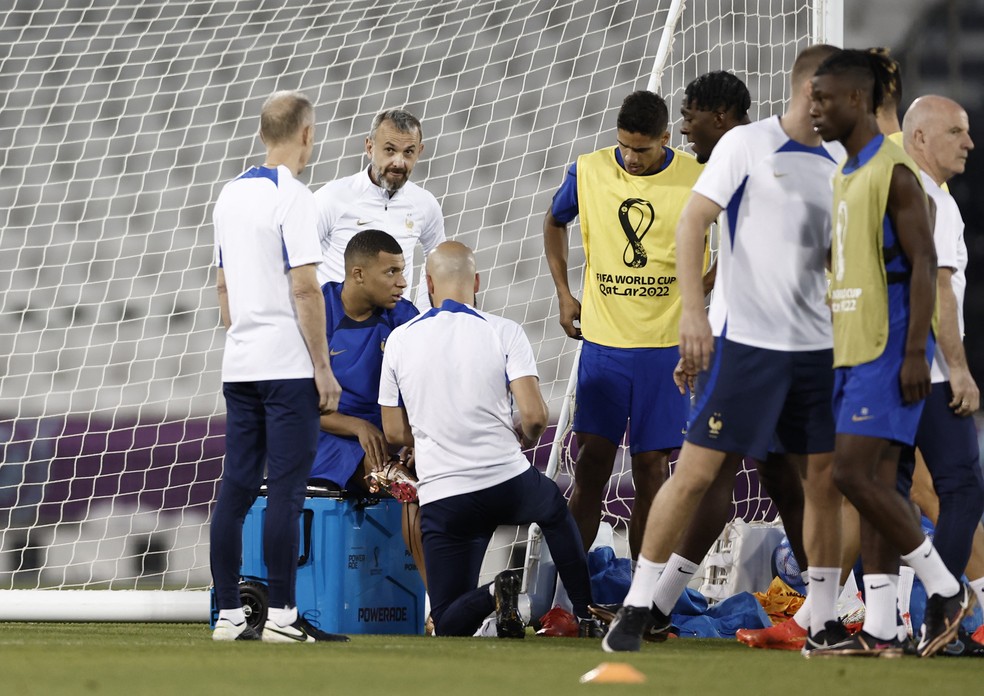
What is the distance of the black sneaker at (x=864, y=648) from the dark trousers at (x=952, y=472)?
0.40 meters

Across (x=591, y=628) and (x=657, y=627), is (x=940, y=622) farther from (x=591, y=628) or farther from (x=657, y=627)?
(x=591, y=628)

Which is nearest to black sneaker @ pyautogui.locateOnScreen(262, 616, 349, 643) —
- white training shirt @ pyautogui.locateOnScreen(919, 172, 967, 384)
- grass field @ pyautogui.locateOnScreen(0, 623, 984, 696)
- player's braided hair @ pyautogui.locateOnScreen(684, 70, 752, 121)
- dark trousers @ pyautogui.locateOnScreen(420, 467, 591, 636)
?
Answer: grass field @ pyautogui.locateOnScreen(0, 623, 984, 696)

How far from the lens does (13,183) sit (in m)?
11.4

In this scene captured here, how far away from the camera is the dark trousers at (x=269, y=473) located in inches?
158

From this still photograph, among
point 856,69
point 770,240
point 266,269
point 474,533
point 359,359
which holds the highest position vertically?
point 856,69

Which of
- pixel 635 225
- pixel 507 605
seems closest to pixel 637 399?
pixel 635 225

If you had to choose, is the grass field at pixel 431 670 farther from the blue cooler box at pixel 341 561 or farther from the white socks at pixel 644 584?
the blue cooler box at pixel 341 561

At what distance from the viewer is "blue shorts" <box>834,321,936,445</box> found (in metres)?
3.44

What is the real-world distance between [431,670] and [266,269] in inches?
62.3

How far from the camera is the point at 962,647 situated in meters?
3.84

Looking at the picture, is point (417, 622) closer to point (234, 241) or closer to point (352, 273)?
point (352, 273)

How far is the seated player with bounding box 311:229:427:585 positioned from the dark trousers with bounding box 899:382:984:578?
1.81m

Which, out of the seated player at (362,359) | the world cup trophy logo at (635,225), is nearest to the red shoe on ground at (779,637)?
the seated player at (362,359)

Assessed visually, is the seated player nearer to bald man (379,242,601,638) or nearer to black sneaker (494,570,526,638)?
bald man (379,242,601,638)
